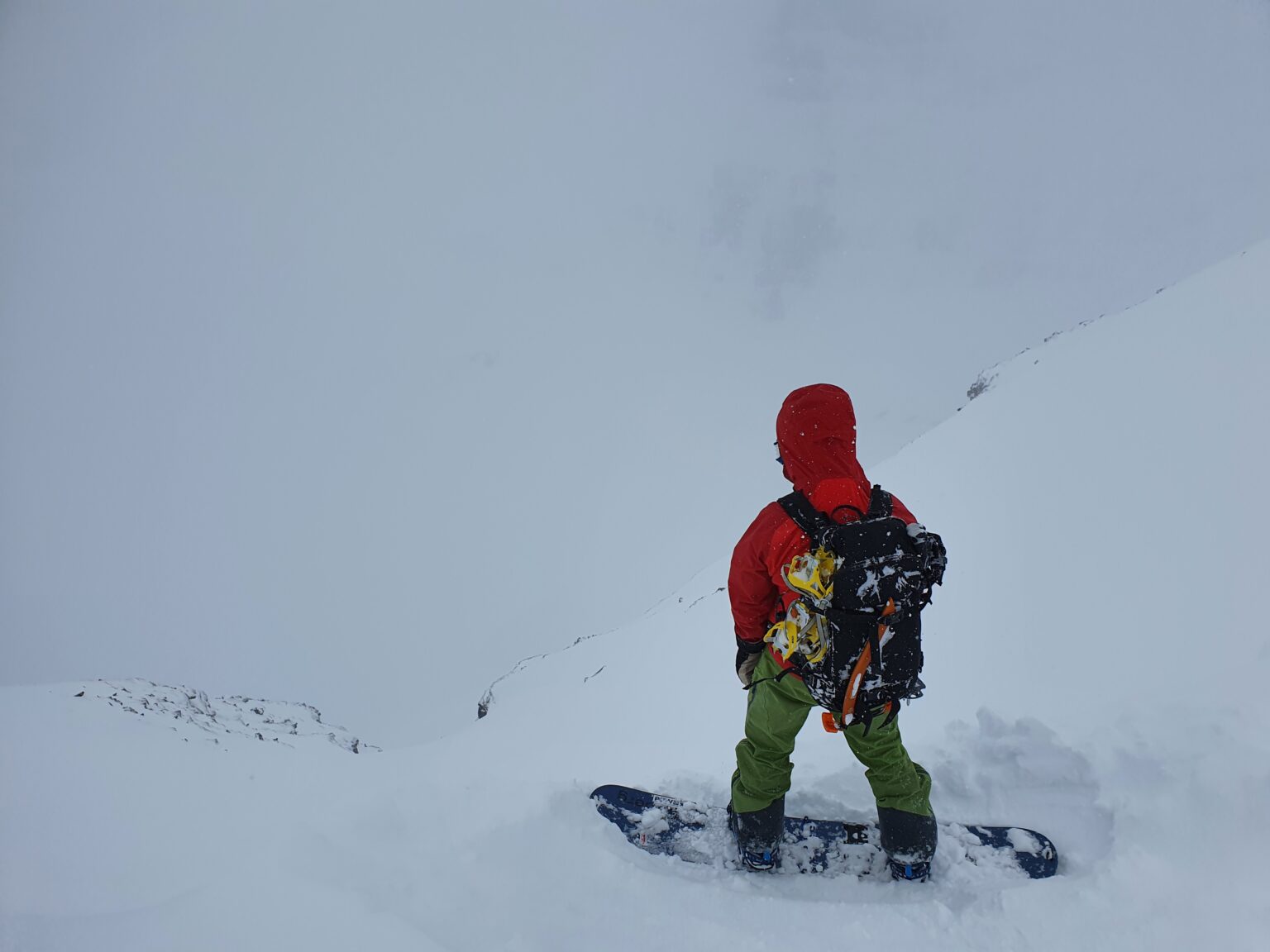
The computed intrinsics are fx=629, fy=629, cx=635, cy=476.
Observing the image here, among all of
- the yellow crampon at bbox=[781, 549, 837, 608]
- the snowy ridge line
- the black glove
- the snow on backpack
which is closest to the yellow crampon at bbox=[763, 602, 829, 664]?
the snow on backpack

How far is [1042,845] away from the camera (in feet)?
8.99

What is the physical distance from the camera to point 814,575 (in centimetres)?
243

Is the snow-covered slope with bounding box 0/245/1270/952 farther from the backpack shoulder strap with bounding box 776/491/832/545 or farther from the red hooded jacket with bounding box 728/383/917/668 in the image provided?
the backpack shoulder strap with bounding box 776/491/832/545

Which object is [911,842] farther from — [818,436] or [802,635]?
[818,436]

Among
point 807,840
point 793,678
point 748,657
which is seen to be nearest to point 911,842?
point 807,840

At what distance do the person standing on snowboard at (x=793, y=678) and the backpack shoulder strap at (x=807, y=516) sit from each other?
2 centimetres

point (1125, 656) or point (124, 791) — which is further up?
point (1125, 656)

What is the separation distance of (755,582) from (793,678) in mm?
438

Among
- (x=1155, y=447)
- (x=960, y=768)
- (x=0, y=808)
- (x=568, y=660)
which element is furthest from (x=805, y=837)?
(x=568, y=660)

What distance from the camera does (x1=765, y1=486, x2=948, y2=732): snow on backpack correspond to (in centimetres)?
233

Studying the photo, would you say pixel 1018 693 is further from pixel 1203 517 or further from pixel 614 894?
pixel 614 894

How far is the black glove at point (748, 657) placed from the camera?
9.55ft

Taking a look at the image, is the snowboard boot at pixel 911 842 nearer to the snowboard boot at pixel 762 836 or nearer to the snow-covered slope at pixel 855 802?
the snow-covered slope at pixel 855 802

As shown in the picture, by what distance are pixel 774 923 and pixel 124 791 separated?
3.84 metres
